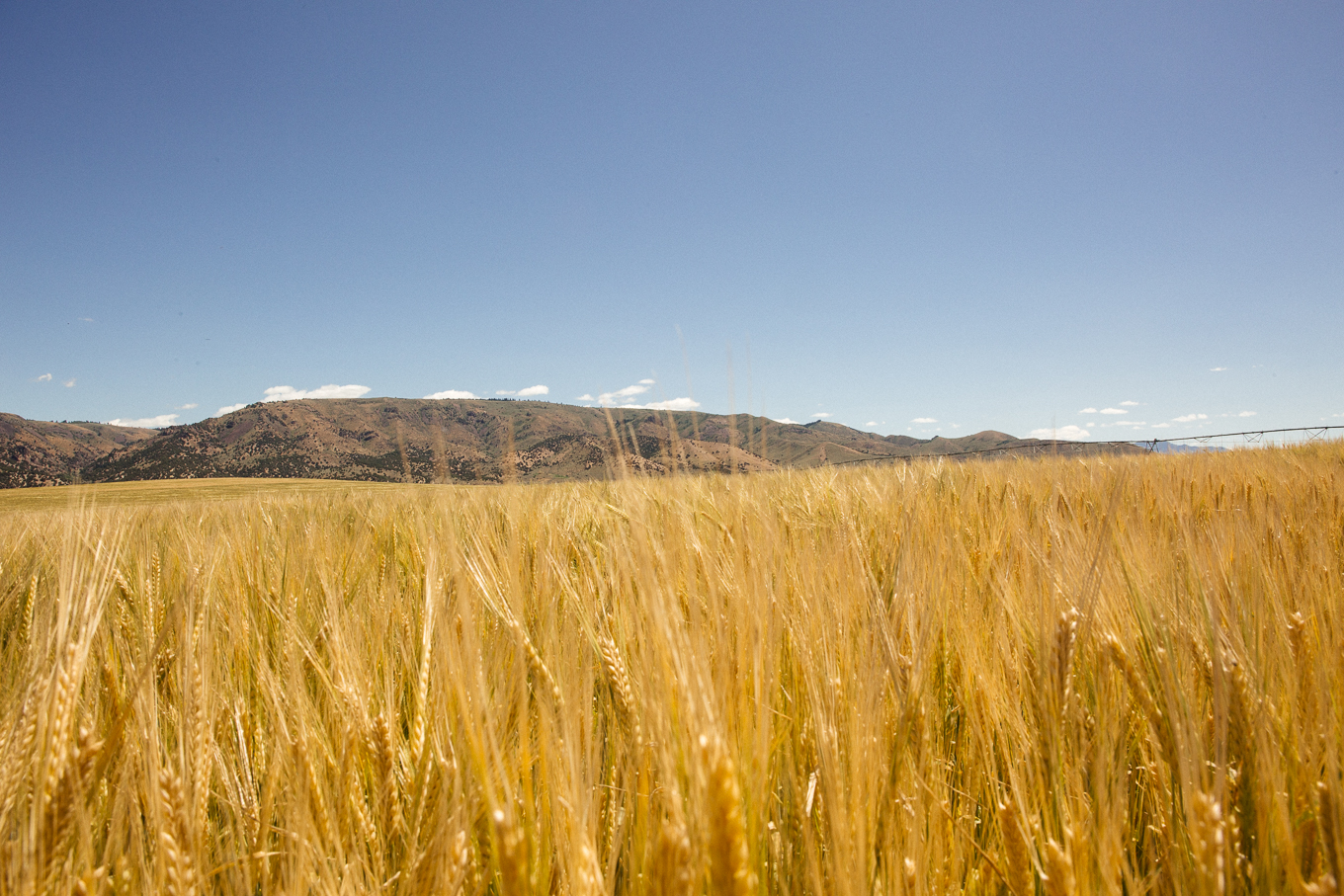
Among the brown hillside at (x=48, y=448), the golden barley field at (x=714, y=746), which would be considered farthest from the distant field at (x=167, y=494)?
the golden barley field at (x=714, y=746)

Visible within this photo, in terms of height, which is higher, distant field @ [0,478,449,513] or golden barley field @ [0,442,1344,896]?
golden barley field @ [0,442,1344,896]

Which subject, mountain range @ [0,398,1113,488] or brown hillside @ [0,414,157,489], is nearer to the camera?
mountain range @ [0,398,1113,488]

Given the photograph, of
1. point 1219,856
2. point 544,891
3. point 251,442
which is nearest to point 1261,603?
point 1219,856

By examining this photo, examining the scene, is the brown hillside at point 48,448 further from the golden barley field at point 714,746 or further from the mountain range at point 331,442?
the golden barley field at point 714,746

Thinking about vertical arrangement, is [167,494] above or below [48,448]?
below

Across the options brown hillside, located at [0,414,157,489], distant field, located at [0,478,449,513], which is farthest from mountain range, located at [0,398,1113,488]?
distant field, located at [0,478,449,513]

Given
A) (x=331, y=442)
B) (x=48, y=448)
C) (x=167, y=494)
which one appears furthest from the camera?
(x=331, y=442)

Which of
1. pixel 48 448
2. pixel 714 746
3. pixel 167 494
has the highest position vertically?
pixel 48 448

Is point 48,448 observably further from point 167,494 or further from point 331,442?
point 167,494

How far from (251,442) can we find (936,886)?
98266 millimetres

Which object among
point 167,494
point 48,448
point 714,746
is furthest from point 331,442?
point 714,746

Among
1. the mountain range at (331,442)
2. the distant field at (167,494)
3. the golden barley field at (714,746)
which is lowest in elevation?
the distant field at (167,494)

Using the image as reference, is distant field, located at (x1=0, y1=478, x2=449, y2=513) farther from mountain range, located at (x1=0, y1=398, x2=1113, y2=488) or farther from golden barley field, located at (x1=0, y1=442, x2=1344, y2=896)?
golden barley field, located at (x1=0, y1=442, x2=1344, y2=896)

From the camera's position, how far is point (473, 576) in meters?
1.20
